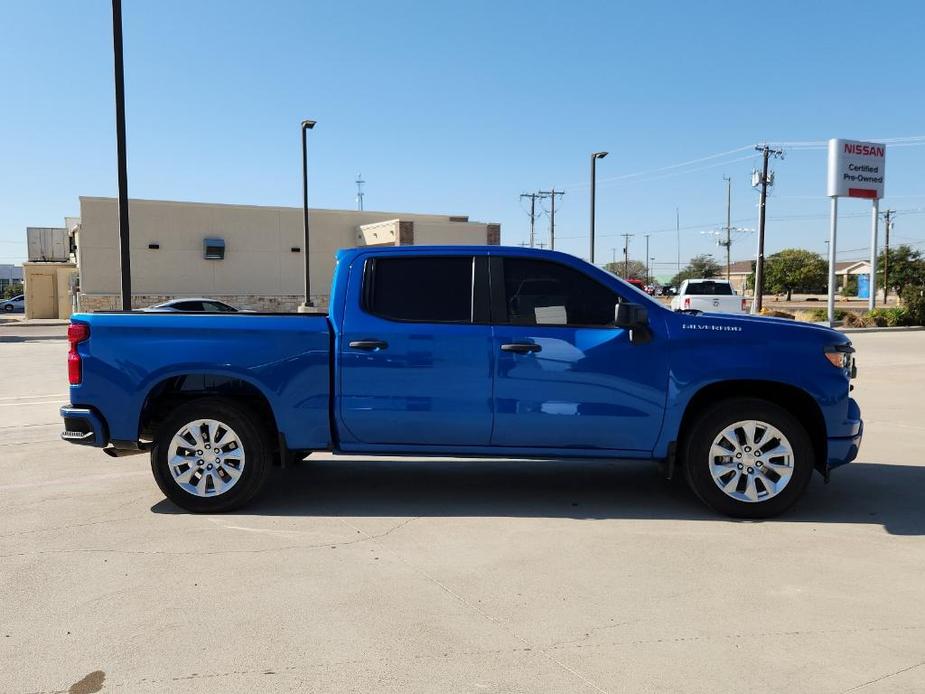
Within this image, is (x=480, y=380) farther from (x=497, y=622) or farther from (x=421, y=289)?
(x=497, y=622)

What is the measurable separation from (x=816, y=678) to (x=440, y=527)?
2.65m

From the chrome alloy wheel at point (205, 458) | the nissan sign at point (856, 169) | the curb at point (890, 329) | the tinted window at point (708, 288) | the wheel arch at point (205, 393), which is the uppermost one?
the nissan sign at point (856, 169)

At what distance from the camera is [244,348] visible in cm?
554

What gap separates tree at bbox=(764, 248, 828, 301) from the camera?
107938 mm

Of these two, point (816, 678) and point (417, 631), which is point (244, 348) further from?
point (816, 678)

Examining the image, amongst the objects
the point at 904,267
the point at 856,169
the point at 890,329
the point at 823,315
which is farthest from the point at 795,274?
the point at 890,329

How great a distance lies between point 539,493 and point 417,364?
163 centimetres

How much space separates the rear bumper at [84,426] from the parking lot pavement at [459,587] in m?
0.55

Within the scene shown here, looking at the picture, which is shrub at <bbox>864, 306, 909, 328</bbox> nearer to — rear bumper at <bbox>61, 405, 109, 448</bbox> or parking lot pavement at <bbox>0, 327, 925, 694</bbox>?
parking lot pavement at <bbox>0, 327, 925, 694</bbox>

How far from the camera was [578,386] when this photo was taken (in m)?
5.42

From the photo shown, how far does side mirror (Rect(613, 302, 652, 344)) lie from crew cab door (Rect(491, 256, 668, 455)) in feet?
0.17

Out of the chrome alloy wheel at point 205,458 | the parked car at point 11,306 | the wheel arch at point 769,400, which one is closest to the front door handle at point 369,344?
the chrome alloy wheel at point 205,458

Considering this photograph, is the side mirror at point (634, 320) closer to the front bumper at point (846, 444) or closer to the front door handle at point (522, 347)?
the front door handle at point (522, 347)

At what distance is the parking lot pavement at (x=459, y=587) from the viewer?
3.33 meters
